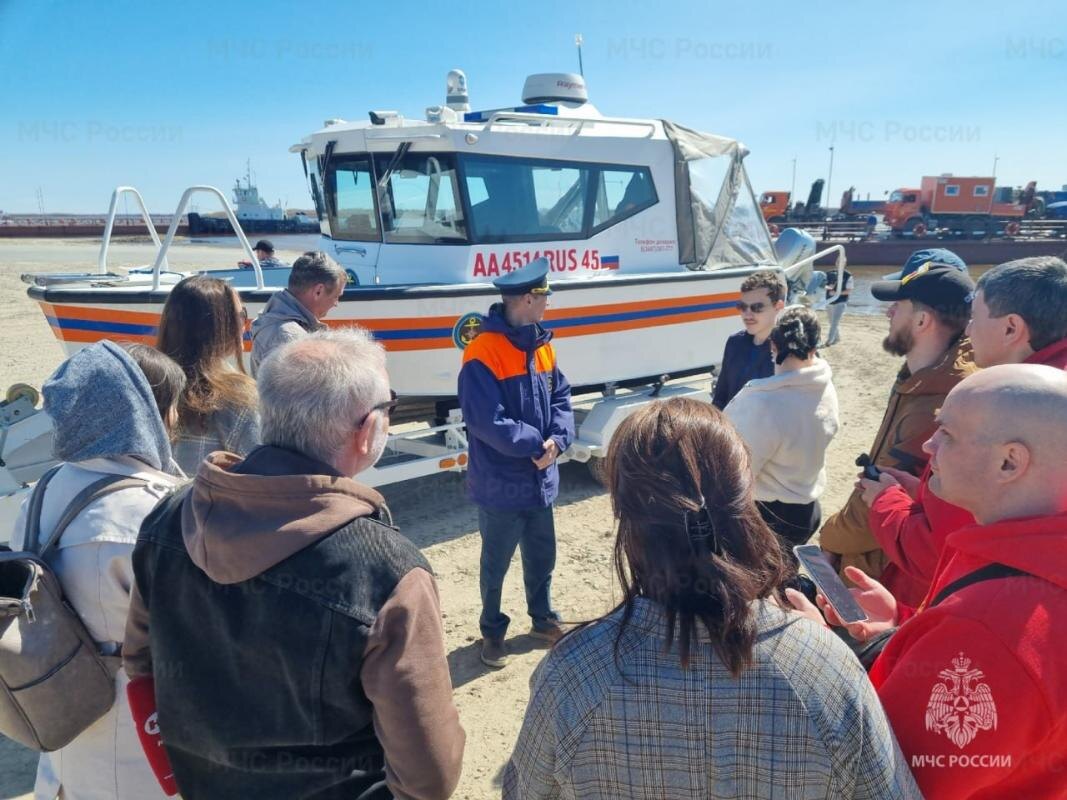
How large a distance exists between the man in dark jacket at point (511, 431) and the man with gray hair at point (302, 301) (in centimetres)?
90

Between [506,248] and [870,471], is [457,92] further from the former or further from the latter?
[870,471]

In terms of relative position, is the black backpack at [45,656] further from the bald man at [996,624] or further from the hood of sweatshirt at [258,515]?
the bald man at [996,624]

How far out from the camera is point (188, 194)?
13.8 ft

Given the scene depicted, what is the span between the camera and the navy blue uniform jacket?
3.13m

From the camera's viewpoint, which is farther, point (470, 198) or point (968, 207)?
point (968, 207)

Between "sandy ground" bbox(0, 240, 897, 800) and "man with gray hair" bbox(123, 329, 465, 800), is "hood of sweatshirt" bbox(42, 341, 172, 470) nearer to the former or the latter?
"man with gray hair" bbox(123, 329, 465, 800)

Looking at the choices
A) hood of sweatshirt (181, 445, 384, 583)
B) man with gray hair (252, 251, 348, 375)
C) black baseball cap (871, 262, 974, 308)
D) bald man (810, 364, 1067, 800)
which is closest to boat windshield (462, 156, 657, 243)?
man with gray hair (252, 251, 348, 375)

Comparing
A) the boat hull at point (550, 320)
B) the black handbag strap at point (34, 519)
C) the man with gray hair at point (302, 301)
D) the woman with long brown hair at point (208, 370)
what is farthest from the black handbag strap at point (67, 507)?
the boat hull at point (550, 320)

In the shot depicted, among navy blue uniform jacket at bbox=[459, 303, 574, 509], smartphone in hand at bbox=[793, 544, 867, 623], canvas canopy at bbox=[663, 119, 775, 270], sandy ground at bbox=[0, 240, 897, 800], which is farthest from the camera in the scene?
canvas canopy at bbox=[663, 119, 775, 270]

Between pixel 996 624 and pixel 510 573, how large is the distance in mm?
3473

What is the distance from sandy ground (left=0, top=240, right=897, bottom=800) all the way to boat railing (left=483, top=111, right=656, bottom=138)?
1.89 m

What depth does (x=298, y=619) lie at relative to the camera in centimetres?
125

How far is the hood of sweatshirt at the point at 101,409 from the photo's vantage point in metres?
1.59

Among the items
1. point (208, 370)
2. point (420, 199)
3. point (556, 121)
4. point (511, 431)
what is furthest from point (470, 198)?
point (208, 370)
